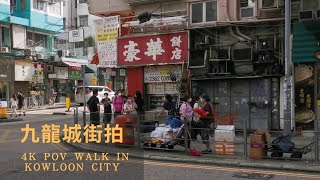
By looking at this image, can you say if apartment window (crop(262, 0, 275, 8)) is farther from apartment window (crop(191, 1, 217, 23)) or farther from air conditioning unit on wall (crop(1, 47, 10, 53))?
air conditioning unit on wall (crop(1, 47, 10, 53))

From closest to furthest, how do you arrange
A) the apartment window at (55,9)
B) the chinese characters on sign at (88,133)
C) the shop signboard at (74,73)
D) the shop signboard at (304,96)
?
1. the chinese characters on sign at (88,133)
2. the shop signboard at (304,96)
3. the apartment window at (55,9)
4. the shop signboard at (74,73)

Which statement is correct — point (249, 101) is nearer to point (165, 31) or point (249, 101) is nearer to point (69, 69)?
point (165, 31)

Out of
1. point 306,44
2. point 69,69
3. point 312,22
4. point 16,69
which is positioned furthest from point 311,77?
point 69,69

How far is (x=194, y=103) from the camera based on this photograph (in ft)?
50.1

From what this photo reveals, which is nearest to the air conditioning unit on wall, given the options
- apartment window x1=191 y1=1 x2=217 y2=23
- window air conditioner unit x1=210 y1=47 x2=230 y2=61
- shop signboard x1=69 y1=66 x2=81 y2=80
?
shop signboard x1=69 y1=66 x2=81 y2=80

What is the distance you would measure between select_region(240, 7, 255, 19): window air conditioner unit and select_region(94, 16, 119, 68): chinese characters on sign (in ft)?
20.7

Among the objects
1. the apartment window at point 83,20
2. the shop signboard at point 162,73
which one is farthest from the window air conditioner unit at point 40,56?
the shop signboard at point 162,73

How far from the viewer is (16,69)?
1494 inches

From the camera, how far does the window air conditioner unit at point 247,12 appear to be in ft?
57.3

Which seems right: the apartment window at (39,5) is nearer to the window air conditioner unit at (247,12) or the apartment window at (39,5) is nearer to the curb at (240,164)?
the window air conditioner unit at (247,12)

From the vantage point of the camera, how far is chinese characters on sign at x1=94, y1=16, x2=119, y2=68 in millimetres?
21406

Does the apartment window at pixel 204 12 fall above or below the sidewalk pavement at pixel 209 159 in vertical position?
above

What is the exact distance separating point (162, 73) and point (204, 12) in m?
3.45

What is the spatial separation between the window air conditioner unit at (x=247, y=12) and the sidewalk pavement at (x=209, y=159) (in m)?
7.56
